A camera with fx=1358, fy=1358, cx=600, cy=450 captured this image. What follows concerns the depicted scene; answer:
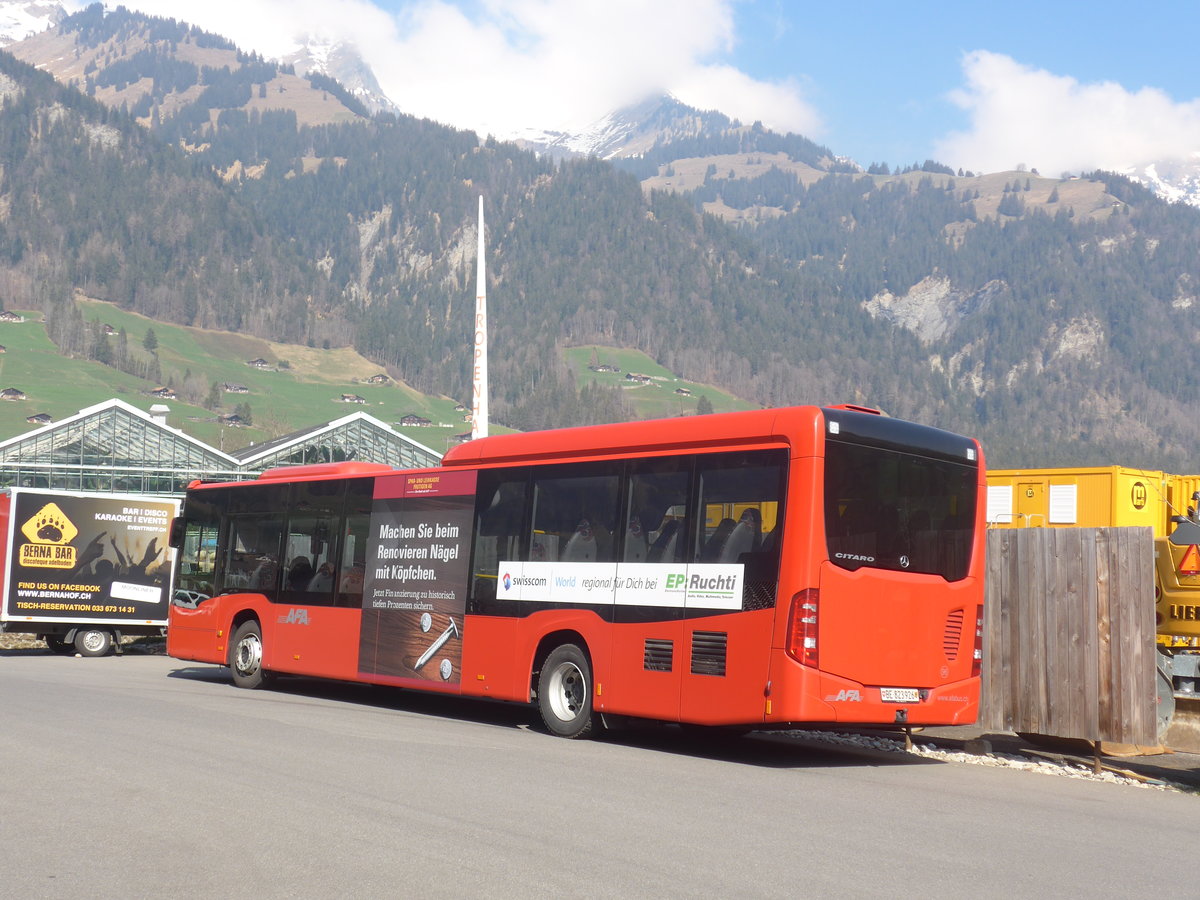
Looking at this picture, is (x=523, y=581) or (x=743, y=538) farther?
(x=523, y=581)

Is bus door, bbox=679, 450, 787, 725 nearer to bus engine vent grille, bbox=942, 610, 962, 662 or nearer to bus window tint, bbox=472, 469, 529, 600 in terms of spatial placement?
bus engine vent grille, bbox=942, 610, 962, 662

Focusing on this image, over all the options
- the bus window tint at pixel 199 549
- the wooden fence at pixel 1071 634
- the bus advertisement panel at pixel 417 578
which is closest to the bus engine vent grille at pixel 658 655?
the bus advertisement panel at pixel 417 578

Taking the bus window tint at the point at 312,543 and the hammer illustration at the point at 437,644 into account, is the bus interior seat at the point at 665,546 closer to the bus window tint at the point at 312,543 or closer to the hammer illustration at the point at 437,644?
the hammer illustration at the point at 437,644

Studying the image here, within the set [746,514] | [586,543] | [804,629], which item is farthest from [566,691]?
[804,629]

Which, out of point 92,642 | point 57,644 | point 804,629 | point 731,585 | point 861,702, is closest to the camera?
point 804,629

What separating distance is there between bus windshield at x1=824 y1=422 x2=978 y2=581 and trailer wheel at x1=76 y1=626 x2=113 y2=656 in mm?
19466

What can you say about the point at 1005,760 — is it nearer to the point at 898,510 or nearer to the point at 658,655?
the point at 898,510

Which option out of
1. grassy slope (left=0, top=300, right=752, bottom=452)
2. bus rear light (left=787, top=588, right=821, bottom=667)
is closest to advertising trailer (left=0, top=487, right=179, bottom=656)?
bus rear light (left=787, top=588, right=821, bottom=667)

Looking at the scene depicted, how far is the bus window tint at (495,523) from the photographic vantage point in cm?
1376

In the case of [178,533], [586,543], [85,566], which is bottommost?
[85,566]

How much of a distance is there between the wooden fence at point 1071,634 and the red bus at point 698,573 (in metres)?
0.64

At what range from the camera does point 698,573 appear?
38.2 feet

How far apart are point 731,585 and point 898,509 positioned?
1549 mm

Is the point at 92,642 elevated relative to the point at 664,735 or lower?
elevated
